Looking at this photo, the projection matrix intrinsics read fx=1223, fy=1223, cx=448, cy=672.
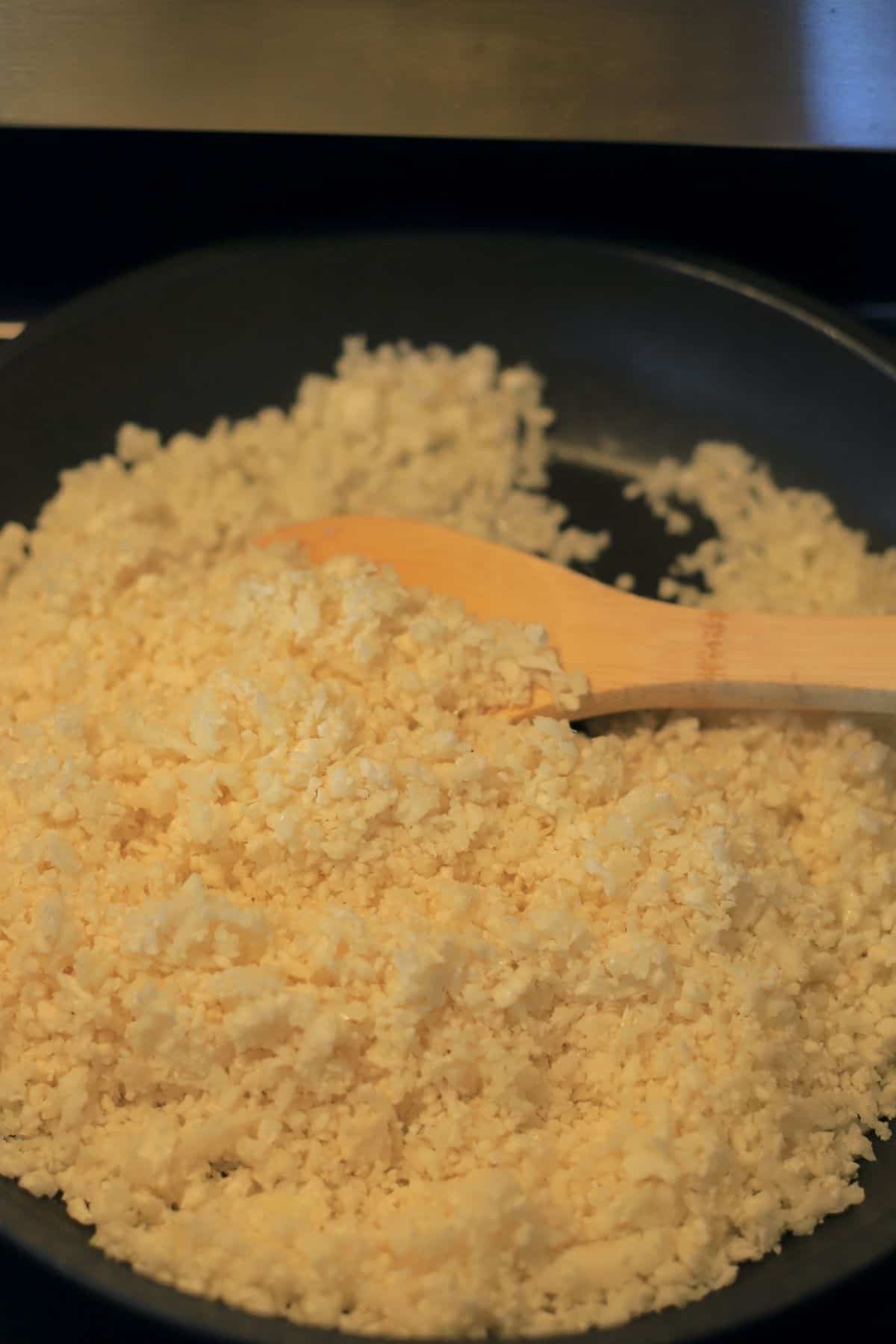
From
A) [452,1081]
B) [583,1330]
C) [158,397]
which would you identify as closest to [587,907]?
[452,1081]

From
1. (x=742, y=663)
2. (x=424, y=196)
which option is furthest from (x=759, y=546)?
(x=424, y=196)

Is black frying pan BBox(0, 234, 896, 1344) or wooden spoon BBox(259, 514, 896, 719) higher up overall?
black frying pan BBox(0, 234, 896, 1344)

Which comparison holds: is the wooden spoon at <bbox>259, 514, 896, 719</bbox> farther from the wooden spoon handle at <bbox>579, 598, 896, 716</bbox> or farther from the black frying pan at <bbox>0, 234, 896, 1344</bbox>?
the black frying pan at <bbox>0, 234, 896, 1344</bbox>

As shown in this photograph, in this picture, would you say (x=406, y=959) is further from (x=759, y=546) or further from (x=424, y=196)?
(x=424, y=196)

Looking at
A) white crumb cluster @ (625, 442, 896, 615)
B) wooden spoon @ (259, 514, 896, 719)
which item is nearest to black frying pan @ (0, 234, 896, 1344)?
white crumb cluster @ (625, 442, 896, 615)

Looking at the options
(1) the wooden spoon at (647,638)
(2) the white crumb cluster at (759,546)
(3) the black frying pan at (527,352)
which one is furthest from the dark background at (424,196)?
(1) the wooden spoon at (647,638)

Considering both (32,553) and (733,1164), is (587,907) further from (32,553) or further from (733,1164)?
(32,553)
